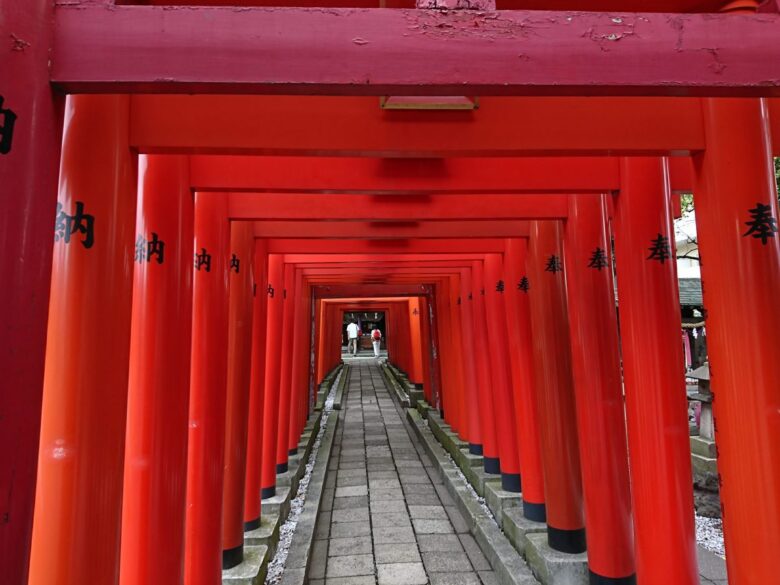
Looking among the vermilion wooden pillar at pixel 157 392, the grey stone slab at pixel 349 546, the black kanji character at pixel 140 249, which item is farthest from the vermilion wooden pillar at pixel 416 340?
the black kanji character at pixel 140 249

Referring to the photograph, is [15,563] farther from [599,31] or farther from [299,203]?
[299,203]

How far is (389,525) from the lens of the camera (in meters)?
6.53

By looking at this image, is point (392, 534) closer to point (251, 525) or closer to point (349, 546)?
point (349, 546)

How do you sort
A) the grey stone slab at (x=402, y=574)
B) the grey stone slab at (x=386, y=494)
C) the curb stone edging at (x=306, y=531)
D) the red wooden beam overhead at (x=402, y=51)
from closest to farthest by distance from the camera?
the red wooden beam overhead at (x=402, y=51) → the curb stone edging at (x=306, y=531) → the grey stone slab at (x=402, y=574) → the grey stone slab at (x=386, y=494)

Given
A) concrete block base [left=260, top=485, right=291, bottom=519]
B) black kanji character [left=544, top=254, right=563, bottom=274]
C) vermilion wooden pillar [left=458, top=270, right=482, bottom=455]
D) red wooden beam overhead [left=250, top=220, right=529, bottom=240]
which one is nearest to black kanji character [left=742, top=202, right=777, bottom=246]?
black kanji character [left=544, top=254, right=563, bottom=274]

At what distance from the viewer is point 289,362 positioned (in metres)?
7.98

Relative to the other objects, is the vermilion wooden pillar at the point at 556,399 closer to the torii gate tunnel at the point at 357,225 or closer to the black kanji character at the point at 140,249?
the torii gate tunnel at the point at 357,225

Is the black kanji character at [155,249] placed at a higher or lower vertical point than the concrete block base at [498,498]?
higher

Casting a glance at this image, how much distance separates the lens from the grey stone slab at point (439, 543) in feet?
19.2

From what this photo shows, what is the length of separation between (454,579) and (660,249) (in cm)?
386

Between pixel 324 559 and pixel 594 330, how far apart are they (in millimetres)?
3920

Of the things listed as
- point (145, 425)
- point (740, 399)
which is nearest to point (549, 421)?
point (740, 399)

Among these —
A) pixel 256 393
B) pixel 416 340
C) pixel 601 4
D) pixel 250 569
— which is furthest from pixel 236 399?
pixel 416 340

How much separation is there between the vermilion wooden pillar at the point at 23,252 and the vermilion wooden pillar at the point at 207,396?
2.44 metres
